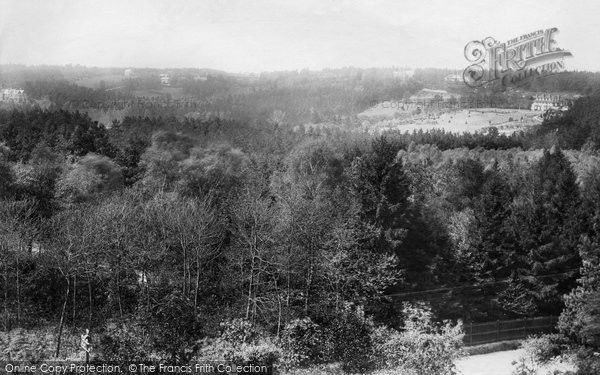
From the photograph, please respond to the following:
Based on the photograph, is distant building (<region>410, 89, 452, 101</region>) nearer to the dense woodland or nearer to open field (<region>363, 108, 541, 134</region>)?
open field (<region>363, 108, 541, 134</region>)

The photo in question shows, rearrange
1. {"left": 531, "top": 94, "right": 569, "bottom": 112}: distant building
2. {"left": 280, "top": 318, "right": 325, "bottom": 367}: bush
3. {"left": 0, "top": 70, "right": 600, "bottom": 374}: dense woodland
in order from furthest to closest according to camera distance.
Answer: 1. {"left": 531, "top": 94, "right": 569, "bottom": 112}: distant building
2. {"left": 0, "top": 70, "right": 600, "bottom": 374}: dense woodland
3. {"left": 280, "top": 318, "right": 325, "bottom": 367}: bush

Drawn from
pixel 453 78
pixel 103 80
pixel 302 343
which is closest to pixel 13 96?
pixel 103 80

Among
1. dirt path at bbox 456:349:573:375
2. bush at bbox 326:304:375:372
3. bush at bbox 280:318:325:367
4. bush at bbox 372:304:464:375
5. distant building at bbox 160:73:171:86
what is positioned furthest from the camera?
distant building at bbox 160:73:171:86

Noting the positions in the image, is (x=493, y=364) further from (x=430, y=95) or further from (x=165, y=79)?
(x=430, y=95)

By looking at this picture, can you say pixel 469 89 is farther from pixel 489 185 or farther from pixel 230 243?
pixel 230 243

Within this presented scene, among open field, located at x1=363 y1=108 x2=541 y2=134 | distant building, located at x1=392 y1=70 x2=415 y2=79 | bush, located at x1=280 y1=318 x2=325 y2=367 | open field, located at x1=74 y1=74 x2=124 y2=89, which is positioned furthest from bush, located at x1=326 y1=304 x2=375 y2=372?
distant building, located at x1=392 y1=70 x2=415 y2=79

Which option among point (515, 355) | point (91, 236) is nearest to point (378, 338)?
point (515, 355)

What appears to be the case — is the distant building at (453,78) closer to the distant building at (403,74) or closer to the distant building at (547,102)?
the distant building at (403,74)

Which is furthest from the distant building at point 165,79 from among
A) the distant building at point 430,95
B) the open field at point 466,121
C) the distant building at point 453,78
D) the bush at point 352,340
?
the bush at point 352,340
